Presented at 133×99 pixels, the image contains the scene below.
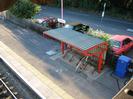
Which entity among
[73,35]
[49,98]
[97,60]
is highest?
[73,35]

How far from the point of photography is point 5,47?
1622cm

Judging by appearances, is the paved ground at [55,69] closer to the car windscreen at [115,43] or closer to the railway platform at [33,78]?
the railway platform at [33,78]

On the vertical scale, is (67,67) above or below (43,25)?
below

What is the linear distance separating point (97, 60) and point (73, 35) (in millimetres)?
2558

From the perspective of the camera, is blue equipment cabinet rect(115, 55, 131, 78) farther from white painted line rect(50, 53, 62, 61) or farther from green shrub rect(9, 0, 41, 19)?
green shrub rect(9, 0, 41, 19)

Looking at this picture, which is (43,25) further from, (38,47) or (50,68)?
(50,68)

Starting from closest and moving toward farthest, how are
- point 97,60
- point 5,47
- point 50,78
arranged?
point 50,78
point 97,60
point 5,47

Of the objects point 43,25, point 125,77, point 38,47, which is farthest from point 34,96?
point 43,25

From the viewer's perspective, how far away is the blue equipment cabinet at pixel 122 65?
11414mm

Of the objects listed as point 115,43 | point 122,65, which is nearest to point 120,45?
point 115,43

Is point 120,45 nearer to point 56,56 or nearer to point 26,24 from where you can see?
point 56,56

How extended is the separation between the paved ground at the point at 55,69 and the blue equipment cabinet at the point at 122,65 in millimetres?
691

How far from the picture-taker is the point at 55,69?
12.8 meters

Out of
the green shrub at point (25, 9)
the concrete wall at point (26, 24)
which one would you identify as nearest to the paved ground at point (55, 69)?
the concrete wall at point (26, 24)
